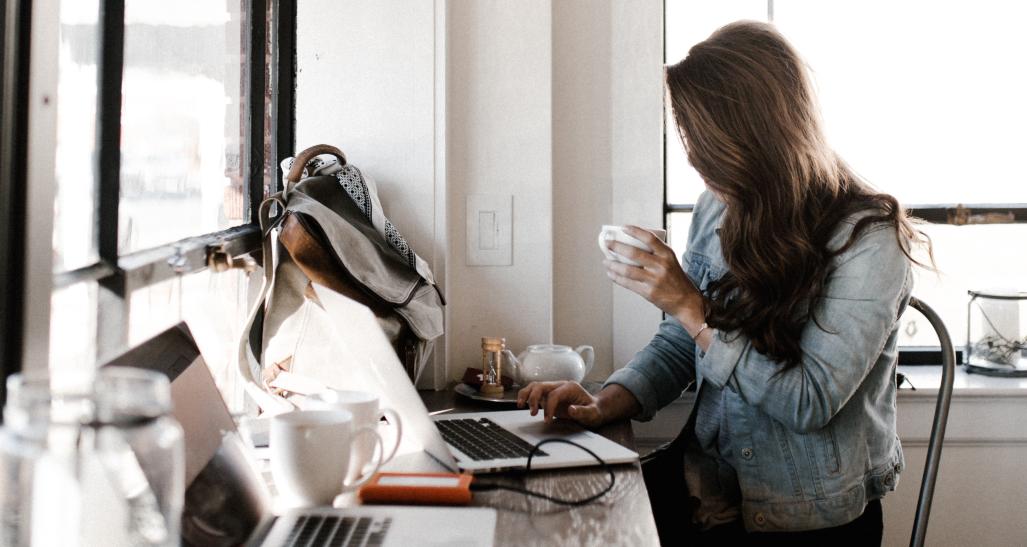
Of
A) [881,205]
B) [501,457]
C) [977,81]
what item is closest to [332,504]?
[501,457]

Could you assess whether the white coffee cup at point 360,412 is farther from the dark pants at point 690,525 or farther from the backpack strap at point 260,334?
the dark pants at point 690,525

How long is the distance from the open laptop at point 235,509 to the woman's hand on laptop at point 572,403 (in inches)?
19.2

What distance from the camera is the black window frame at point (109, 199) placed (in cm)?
93

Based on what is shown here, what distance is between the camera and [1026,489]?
2.35 m

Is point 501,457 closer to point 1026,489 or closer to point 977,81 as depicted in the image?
point 1026,489

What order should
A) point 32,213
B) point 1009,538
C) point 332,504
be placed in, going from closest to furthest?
1. point 32,213
2. point 332,504
3. point 1009,538

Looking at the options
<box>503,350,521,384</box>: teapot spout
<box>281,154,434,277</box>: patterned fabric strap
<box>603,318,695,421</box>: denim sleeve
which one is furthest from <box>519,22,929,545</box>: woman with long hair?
<box>281,154,434,277</box>: patterned fabric strap

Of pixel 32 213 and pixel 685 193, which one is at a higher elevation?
pixel 685 193

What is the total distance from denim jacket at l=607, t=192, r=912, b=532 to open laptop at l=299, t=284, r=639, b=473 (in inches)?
11.3

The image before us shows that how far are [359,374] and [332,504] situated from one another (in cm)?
32

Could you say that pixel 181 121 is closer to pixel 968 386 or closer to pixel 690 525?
pixel 690 525

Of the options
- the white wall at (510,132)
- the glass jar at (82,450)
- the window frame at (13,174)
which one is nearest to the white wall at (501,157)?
the white wall at (510,132)

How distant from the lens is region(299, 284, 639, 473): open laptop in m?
1.20

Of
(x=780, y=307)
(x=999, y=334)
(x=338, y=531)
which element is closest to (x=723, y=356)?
(x=780, y=307)
